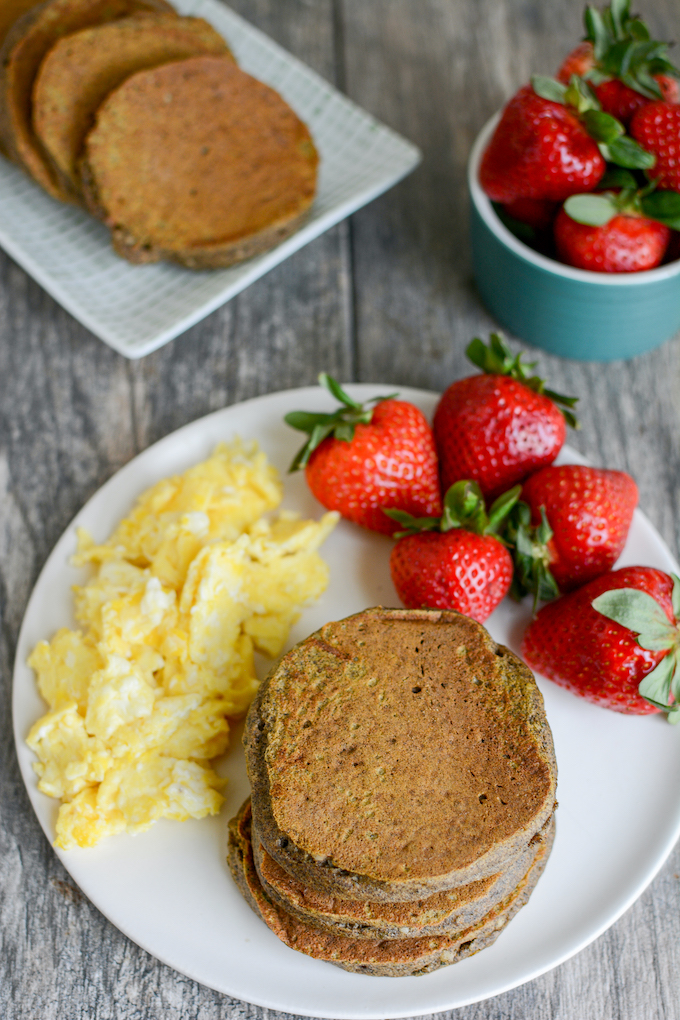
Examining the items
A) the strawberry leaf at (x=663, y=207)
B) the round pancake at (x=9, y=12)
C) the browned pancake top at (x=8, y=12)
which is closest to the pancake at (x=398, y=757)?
the strawberry leaf at (x=663, y=207)

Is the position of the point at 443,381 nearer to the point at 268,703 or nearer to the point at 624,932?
the point at 268,703

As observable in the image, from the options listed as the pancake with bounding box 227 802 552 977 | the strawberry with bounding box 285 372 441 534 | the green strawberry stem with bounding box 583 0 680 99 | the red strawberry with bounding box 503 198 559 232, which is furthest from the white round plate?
the green strawberry stem with bounding box 583 0 680 99

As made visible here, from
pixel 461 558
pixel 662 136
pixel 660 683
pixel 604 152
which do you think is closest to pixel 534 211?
pixel 604 152

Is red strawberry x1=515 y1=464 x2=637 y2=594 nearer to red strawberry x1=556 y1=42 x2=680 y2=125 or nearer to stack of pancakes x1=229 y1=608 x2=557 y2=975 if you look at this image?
stack of pancakes x1=229 y1=608 x2=557 y2=975

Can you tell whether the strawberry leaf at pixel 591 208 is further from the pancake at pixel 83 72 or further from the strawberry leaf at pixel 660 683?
the pancake at pixel 83 72

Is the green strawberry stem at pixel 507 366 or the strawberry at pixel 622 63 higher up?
the strawberry at pixel 622 63

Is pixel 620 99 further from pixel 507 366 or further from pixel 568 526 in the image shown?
pixel 568 526
